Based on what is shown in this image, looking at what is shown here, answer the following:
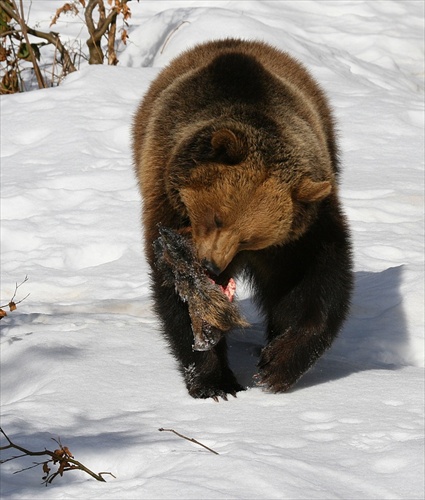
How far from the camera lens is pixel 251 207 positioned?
12.0 ft

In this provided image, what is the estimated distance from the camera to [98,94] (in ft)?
29.6

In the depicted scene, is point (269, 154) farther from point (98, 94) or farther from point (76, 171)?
point (98, 94)

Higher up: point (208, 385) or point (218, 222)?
point (218, 222)

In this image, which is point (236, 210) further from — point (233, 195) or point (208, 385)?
→ point (208, 385)

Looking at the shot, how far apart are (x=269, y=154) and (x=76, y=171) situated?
13.2ft

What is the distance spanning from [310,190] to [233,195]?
316 millimetres

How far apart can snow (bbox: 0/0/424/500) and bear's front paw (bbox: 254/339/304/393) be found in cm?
7

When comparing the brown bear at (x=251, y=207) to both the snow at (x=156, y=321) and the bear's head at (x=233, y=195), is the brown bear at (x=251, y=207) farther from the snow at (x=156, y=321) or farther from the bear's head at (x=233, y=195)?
the snow at (x=156, y=321)

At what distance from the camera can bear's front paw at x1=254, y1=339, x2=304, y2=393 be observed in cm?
412

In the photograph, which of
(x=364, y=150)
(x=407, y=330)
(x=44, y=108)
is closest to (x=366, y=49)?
(x=364, y=150)

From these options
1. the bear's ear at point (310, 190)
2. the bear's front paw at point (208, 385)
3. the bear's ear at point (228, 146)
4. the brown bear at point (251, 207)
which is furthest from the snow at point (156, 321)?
the bear's ear at point (228, 146)

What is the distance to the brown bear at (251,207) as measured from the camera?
365cm

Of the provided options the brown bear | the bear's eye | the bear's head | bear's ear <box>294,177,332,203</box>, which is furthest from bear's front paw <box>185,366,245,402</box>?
bear's ear <box>294,177,332,203</box>

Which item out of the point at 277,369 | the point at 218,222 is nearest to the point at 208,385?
the point at 277,369
